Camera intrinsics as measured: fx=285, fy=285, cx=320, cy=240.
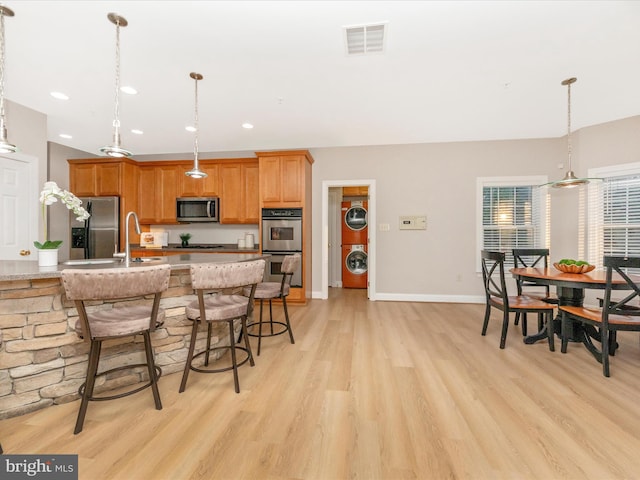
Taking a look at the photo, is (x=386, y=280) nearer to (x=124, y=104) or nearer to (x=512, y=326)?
(x=512, y=326)

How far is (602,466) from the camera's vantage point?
1350mm

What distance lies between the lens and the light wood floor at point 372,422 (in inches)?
53.3

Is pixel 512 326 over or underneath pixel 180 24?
underneath

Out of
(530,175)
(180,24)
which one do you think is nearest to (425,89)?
(180,24)

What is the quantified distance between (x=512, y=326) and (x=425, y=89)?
9.65 ft

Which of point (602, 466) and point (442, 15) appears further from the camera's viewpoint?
point (442, 15)

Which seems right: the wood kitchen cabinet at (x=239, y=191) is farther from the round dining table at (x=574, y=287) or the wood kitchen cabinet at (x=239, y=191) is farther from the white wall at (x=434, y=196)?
the round dining table at (x=574, y=287)

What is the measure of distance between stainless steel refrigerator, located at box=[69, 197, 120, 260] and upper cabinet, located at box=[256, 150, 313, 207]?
2.61 metres

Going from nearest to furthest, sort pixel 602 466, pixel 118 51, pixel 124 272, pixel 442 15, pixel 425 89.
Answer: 1. pixel 602 466
2. pixel 124 272
3. pixel 442 15
4. pixel 118 51
5. pixel 425 89

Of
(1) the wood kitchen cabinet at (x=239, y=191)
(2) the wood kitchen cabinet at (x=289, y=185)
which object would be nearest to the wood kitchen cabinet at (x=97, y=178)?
(1) the wood kitchen cabinet at (x=239, y=191)

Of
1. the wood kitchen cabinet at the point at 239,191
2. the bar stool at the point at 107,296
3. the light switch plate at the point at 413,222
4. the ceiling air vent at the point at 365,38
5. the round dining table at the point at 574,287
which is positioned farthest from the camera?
the wood kitchen cabinet at the point at 239,191

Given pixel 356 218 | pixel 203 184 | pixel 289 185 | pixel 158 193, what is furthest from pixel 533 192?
pixel 158 193

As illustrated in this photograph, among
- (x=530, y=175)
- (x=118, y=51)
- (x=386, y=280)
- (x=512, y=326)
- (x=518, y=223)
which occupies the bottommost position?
(x=512, y=326)

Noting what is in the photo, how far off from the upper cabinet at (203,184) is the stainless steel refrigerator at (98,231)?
110 cm
